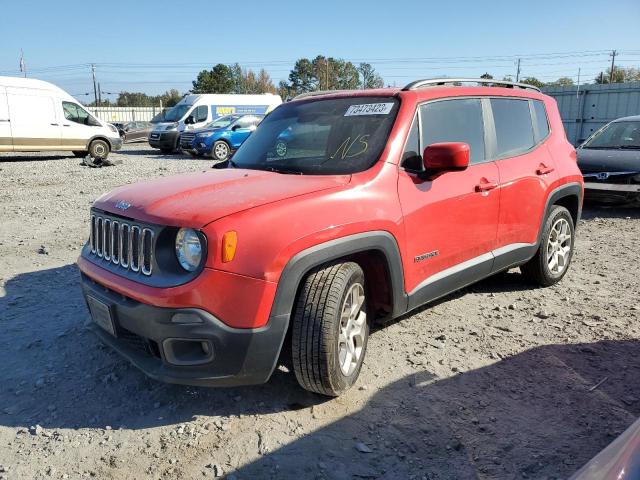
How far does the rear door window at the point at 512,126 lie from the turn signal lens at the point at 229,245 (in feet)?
8.38

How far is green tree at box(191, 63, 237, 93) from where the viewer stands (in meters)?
59.1

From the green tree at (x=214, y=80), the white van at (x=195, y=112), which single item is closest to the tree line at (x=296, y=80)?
the green tree at (x=214, y=80)

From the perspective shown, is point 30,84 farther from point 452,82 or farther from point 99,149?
point 452,82

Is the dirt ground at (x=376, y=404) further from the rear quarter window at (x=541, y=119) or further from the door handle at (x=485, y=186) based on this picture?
the rear quarter window at (x=541, y=119)

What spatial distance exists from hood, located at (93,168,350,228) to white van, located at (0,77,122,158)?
15.5 m

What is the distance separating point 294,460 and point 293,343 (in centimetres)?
59

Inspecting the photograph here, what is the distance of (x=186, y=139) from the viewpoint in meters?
19.6

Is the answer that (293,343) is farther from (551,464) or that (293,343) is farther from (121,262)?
(551,464)

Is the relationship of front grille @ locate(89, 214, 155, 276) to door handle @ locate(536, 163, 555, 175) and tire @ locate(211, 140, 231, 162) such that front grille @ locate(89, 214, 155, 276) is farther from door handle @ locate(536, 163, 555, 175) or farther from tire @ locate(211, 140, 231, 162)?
tire @ locate(211, 140, 231, 162)

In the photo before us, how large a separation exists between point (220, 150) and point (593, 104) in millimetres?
13703

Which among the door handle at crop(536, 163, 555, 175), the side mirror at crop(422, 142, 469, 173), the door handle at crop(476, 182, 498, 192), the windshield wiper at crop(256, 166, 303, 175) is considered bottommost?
the door handle at crop(476, 182, 498, 192)

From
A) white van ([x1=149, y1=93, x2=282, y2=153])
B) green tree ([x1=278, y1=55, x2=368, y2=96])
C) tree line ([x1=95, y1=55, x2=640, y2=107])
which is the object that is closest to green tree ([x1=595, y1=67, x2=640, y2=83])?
tree line ([x1=95, y1=55, x2=640, y2=107])

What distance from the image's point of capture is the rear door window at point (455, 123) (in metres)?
3.71

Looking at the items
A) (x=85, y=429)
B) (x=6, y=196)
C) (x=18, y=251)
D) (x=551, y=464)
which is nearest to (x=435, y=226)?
(x=551, y=464)
